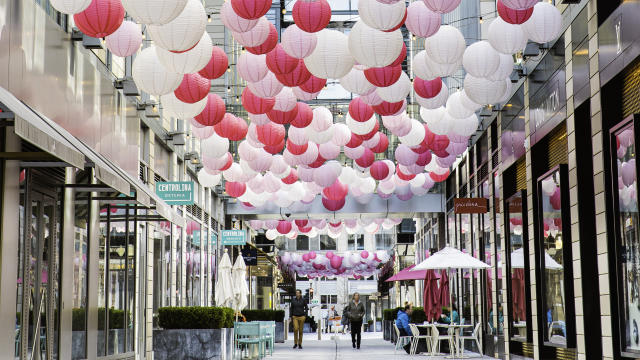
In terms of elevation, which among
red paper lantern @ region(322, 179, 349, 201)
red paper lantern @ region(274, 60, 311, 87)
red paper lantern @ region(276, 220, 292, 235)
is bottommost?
red paper lantern @ region(276, 220, 292, 235)

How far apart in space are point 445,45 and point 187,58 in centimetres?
274

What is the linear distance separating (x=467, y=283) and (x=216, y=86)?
315 inches

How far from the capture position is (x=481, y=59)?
9180 millimetres

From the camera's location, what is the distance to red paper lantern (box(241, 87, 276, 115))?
9961mm

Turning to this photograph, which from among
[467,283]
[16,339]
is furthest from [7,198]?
[467,283]

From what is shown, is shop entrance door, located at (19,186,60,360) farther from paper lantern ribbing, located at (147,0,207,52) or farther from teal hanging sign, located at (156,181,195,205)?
teal hanging sign, located at (156,181,195,205)

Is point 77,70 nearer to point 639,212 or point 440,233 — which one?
point 639,212

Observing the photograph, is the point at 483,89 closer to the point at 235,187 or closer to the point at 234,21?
the point at 234,21

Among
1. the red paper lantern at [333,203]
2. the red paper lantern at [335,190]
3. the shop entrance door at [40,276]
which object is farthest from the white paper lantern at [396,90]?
the red paper lantern at [333,203]

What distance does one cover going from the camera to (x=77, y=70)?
34.8 feet

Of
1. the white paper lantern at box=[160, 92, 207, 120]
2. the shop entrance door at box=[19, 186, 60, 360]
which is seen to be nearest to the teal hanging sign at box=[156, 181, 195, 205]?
the shop entrance door at box=[19, 186, 60, 360]

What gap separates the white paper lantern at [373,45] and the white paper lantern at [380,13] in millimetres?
482

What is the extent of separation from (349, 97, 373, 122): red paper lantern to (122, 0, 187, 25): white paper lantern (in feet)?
15.6

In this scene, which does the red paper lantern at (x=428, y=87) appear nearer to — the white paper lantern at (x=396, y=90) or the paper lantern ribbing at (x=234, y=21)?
the white paper lantern at (x=396, y=90)
